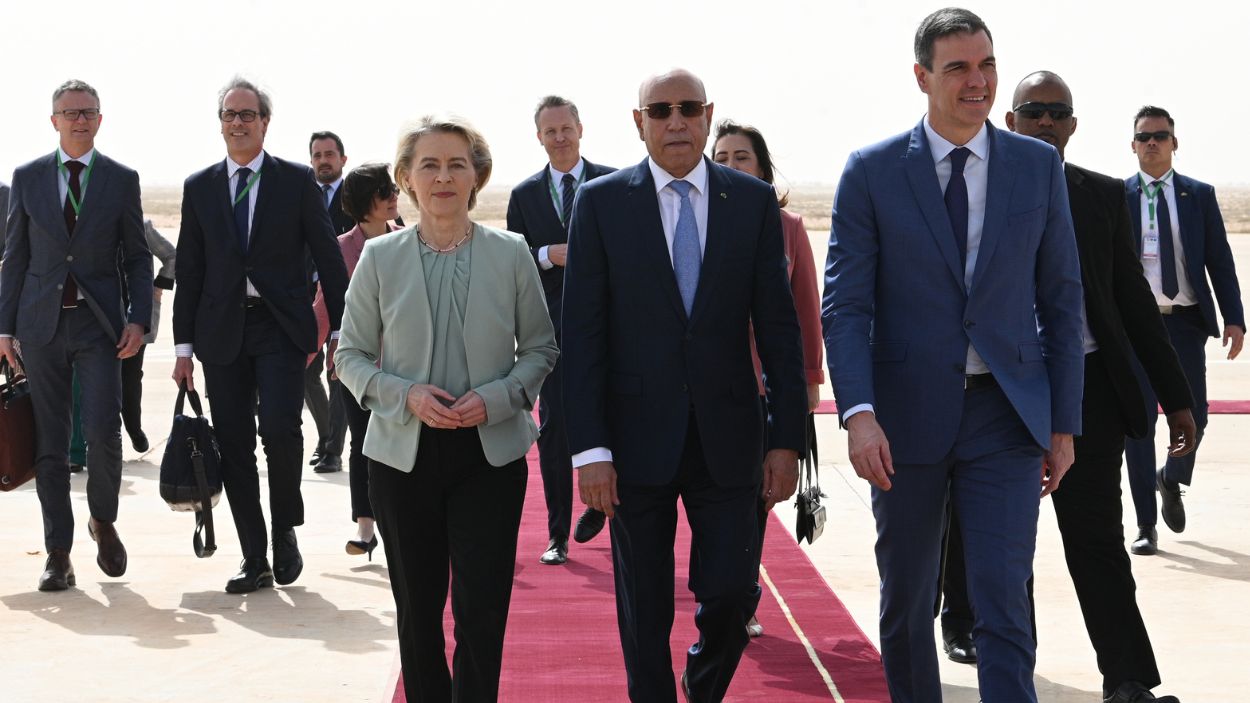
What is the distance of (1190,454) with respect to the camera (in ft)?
25.9

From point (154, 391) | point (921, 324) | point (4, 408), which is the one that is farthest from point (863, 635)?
point (154, 391)

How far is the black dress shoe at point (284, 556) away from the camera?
741 cm

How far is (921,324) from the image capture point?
14.8 feet

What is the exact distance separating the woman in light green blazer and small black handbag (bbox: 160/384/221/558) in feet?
8.22

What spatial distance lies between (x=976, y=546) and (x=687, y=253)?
1.13m

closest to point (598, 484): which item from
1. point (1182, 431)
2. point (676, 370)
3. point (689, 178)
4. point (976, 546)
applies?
point (676, 370)

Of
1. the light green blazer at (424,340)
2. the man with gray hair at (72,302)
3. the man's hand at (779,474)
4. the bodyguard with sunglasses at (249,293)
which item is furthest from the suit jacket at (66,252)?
the man's hand at (779,474)

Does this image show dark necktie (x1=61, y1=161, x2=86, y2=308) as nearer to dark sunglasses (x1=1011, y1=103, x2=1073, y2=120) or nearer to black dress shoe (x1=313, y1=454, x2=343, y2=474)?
black dress shoe (x1=313, y1=454, x2=343, y2=474)

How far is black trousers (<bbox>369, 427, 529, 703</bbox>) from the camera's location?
184 inches

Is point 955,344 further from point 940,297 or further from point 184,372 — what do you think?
point 184,372

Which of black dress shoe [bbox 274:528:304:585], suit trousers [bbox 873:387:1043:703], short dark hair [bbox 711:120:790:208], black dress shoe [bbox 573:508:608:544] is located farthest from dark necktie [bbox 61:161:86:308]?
suit trousers [bbox 873:387:1043:703]

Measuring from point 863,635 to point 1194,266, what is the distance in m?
3.06

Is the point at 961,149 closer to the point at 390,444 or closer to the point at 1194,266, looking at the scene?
the point at 390,444

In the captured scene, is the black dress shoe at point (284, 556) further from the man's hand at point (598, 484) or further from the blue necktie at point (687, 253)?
the blue necktie at point (687, 253)
